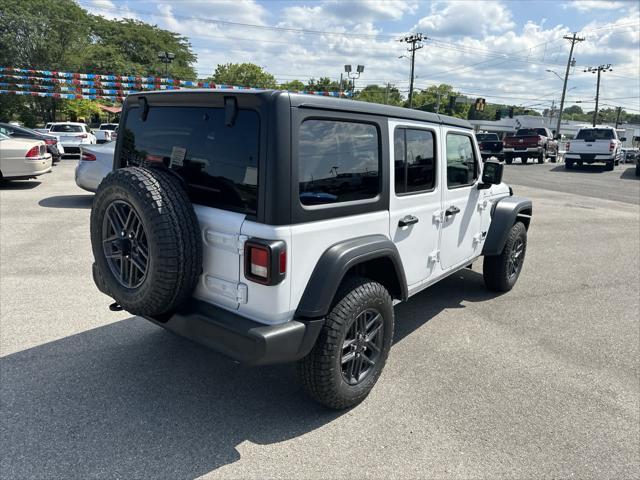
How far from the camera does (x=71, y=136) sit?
62.7ft

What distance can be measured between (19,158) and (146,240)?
32.1 feet

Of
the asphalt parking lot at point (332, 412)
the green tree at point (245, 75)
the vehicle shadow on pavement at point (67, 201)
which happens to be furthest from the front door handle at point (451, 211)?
the green tree at point (245, 75)

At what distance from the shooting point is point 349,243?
2.74m

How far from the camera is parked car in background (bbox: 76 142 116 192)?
8.49 m

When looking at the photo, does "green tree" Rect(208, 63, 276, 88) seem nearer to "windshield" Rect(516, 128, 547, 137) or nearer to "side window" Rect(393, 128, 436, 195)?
"windshield" Rect(516, 128, 547, 137)

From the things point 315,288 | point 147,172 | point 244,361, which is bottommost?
point 244,361

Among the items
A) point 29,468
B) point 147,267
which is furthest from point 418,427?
point 29,468

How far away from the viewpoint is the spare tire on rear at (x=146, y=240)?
2.42 m

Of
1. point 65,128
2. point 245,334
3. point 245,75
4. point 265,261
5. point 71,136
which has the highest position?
point 245,75

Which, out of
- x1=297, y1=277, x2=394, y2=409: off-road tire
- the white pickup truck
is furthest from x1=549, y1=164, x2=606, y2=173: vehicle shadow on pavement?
x1=297, y1=277, x2=394, y2=409: off-road tire

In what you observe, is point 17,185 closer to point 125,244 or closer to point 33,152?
point 33,152

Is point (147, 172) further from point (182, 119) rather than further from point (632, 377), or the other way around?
point (632, 377)

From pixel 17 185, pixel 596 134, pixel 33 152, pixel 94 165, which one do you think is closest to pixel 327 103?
pixel 94 165

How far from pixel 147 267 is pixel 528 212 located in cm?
448
